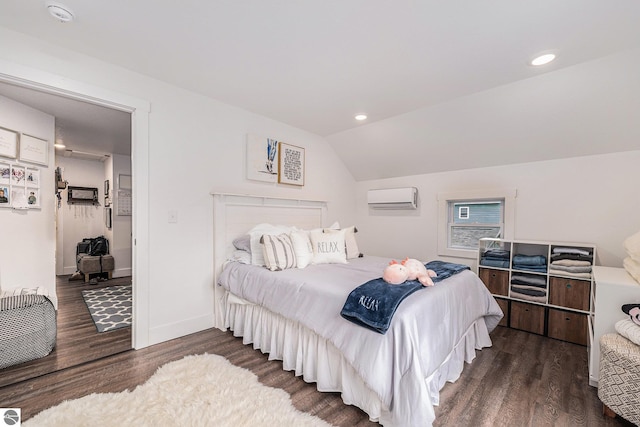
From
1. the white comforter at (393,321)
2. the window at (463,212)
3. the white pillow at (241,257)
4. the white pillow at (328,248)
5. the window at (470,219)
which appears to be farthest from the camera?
the window at (463,212)

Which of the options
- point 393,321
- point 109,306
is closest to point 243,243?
point 393,321

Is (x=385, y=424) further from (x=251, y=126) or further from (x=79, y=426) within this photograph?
(x=251, y=126)

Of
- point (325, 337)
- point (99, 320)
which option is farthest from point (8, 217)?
point (325, 337)

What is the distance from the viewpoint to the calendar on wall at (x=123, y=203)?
5293 mm

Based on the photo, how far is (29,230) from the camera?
298cm

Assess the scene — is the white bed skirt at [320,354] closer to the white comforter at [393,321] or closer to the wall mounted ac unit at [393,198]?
the white comforter at [393,321]

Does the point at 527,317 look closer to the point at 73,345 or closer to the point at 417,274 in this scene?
the point at 417,274

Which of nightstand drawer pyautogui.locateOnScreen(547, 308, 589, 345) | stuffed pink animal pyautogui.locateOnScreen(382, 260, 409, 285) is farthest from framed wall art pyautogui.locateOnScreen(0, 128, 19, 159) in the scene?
nightstand drawer pyautogui.locateOnScreen(547, 308, 589, 345)

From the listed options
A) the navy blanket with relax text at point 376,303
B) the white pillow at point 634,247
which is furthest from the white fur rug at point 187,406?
the white pillow at point 634,247

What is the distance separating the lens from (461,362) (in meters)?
2.18

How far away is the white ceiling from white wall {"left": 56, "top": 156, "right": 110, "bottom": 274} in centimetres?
433

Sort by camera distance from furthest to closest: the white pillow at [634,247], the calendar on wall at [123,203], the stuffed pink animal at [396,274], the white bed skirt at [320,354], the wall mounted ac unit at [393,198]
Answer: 1. the calendar on wall at [123,203]
2. the wall mounted ac unit at [393,198]
3. the white pillow at [634,247]
4. the stuffed pink animal at [396,274]
5. the white bed skirt at [320,354]

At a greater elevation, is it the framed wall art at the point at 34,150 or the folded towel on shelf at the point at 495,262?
the framed wall art at the point at 34,150

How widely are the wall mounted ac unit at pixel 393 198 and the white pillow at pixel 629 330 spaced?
2.40 m
